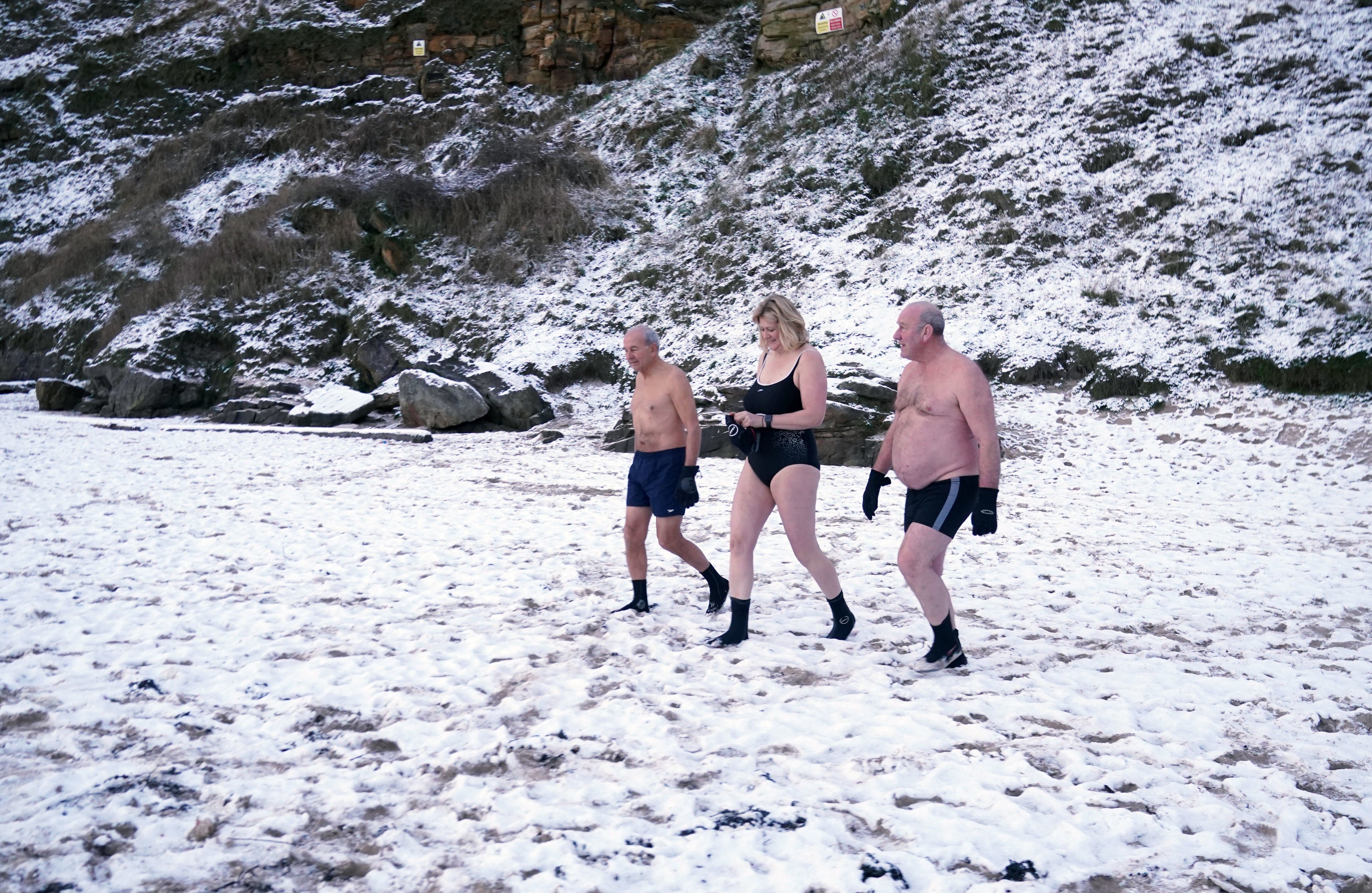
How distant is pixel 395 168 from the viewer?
26.7m

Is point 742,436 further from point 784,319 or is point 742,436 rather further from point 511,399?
point 511,399

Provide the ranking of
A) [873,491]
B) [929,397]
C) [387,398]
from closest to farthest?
[929,397]
[873,491]
[387,398]

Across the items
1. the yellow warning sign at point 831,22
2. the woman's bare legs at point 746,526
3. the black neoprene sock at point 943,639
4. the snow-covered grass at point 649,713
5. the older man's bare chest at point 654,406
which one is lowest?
the snow-covered grass at point 649,713

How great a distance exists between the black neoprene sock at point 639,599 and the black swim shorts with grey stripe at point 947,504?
6.34 feet

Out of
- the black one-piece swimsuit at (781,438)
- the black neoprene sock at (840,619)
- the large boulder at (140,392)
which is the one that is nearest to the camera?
the black one-piece swimsuit at (781,438)

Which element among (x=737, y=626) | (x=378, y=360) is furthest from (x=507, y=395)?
(x=737, y=626)

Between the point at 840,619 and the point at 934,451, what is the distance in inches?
48.7

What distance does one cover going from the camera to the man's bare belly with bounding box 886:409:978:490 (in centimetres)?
421

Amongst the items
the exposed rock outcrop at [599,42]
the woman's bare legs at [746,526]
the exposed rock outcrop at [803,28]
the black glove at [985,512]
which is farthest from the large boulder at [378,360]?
the black glove at [985,512]

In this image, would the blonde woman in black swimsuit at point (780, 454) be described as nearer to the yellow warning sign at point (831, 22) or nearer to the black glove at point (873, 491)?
the black glove at point (873, 491)

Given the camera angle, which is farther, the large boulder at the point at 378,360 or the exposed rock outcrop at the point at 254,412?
the large boulder at the point at 378,360

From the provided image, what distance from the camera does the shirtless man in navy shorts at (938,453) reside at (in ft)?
13.6

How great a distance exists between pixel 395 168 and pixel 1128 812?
27723 millimetres

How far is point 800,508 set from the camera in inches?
181
